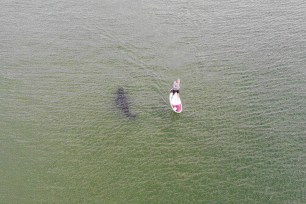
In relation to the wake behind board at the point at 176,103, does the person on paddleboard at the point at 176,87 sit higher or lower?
higher

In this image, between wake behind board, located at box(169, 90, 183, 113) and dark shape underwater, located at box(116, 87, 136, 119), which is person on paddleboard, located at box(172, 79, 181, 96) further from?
dark shape underwater, located at box(116, 87, 136, 119)

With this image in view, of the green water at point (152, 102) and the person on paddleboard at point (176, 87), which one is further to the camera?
the person on paddleboard at point (176, 87)

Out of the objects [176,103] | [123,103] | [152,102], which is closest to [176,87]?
[176,103]

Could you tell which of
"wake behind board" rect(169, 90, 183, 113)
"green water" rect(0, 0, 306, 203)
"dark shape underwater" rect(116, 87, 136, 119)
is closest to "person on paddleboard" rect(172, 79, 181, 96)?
"wake behind board" rect(169, 90, 183, 113)

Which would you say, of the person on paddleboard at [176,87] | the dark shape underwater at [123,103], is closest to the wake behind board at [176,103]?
the person on paddleboard at [176,87]

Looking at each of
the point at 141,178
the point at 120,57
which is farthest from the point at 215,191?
the point at 120,57

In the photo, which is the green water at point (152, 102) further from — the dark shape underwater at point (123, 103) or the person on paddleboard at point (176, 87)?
the person on paddleboard at point (176, 87)

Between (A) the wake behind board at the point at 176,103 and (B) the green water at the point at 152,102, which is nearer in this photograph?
(B) the green water at the point at 152,102
